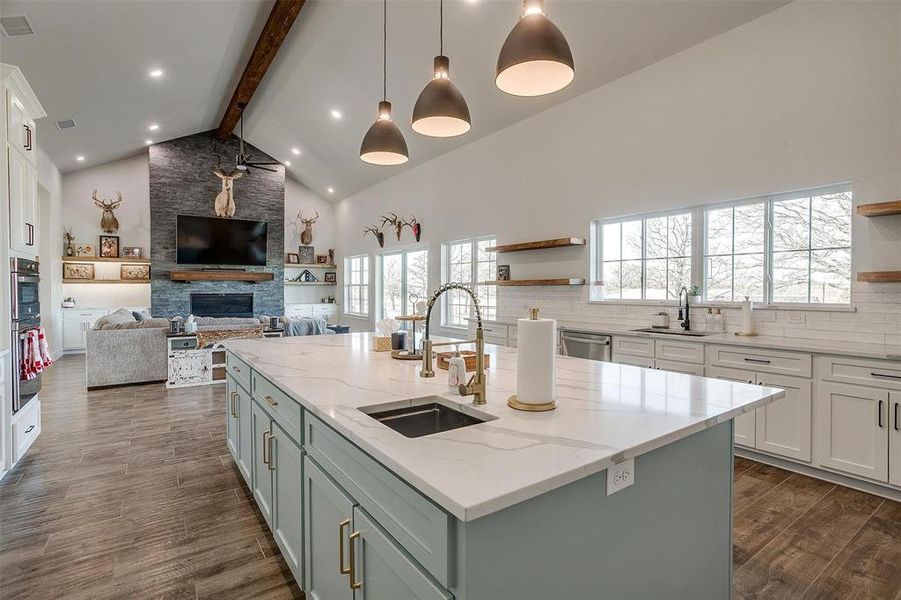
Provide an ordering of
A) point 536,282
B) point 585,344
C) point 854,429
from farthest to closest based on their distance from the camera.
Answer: point 536,282 → point 585,344 → point 854,429

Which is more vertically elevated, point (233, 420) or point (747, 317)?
point (747, 317)

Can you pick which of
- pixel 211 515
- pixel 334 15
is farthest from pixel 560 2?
pixel 211 515

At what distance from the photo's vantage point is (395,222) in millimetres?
7957

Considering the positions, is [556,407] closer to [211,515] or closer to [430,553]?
[430,553]

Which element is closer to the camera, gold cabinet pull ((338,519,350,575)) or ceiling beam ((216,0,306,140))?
gold cabinet pull ((338,519,350,575))

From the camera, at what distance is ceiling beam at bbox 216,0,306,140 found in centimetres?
478

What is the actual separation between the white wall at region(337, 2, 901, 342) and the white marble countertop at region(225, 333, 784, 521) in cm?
239

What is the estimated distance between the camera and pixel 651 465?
126 cm

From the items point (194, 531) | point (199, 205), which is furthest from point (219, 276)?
point (194, 531)

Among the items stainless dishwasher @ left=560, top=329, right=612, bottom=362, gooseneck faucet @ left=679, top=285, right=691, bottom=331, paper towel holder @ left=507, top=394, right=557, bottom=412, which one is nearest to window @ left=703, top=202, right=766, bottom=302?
gooseneck faucet @ left=679, top=285, right=691, bottom=331

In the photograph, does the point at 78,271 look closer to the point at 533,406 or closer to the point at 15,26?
the point at 15,26

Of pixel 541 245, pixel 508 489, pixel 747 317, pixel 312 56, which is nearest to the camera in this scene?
pixel 508 489

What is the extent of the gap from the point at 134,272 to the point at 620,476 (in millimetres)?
10066

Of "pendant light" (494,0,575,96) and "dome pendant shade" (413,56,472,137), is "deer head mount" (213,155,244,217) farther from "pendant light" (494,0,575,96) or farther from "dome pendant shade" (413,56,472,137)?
"pendant light" (494,0,575,96)
